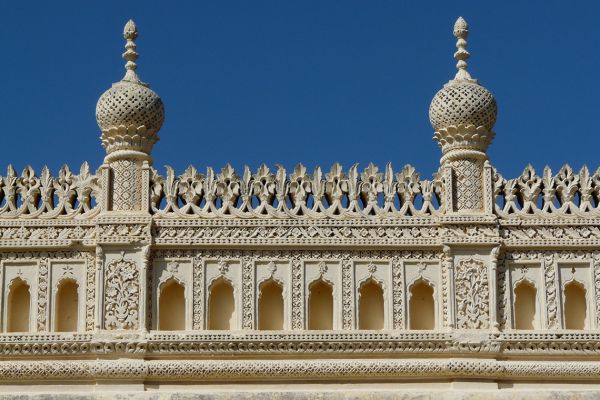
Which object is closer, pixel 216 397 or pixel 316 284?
pixel 216 397

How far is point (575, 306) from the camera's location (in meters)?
19.8

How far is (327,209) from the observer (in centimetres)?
1962

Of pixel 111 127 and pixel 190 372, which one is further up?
pixel 111 127

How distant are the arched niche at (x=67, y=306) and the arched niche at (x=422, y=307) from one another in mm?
4356

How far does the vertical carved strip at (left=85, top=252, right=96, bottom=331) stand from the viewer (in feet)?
63.7

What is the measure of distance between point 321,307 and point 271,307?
25.8 inches

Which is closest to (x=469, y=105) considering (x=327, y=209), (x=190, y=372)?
(x=327, y=209)

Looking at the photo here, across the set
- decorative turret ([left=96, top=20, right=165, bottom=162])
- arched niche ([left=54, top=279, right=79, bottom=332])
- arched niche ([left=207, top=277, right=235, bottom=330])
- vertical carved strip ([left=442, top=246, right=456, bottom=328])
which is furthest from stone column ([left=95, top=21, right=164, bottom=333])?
vertical carved strip ([left=442, top=246, right=456, bottom=328])

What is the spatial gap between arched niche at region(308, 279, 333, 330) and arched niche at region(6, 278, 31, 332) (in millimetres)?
3677

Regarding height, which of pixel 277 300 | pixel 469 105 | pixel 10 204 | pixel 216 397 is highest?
pixel 469 105

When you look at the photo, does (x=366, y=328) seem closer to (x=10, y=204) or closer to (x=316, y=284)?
(x=316, y=284)

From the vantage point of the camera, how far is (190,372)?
62.7 ft

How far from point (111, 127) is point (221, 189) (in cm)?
167

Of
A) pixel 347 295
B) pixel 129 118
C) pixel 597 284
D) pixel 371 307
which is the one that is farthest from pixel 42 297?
pixel 597 284
